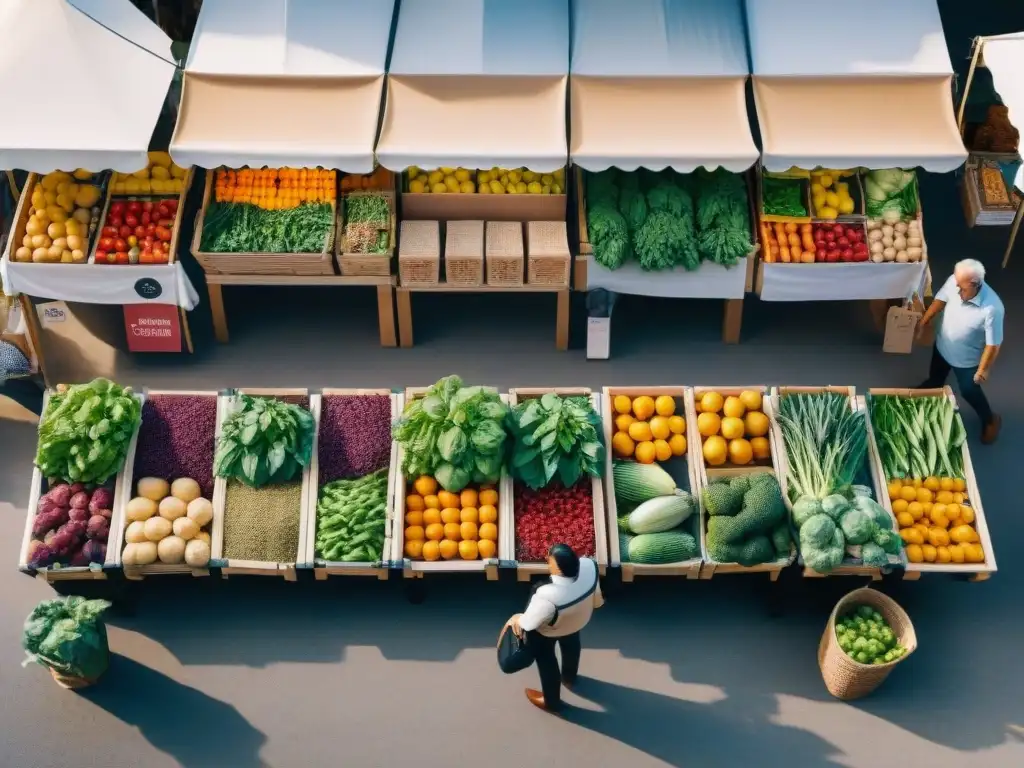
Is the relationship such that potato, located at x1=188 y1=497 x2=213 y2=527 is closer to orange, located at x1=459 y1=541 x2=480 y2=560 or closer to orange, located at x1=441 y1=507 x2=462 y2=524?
orange, located at x1=441 y1=507 x2=462 y2=524

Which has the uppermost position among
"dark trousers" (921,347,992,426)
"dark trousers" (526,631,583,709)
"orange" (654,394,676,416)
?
"dark trousers" (921,347,992,426)

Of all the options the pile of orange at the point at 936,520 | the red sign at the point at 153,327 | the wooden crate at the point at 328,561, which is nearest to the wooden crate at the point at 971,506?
the pile of orange at the point at 936,520

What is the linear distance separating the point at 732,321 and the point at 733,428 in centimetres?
180

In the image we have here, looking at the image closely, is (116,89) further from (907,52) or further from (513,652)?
(907,52)

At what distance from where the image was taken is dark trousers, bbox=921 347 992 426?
8266 millimetres

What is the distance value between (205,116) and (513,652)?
4.69 m

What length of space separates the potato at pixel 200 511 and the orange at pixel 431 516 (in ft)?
4.61

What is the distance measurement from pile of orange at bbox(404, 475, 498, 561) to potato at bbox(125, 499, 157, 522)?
168cm

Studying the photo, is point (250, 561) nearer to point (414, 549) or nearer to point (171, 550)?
point (171, 550)

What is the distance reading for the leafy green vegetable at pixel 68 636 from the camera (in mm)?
6684

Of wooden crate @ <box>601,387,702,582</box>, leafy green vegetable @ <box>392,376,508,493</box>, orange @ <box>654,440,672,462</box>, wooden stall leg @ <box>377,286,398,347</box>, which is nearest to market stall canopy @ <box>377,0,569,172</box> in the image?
wooden stall leg @ <box>377,286,398,347</box>

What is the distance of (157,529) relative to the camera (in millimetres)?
7234

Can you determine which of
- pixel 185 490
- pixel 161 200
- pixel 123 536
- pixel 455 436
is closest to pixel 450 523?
pixel 455 436

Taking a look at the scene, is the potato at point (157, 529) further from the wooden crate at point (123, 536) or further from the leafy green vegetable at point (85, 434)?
the leafy green vegetable at point (85, 434)
